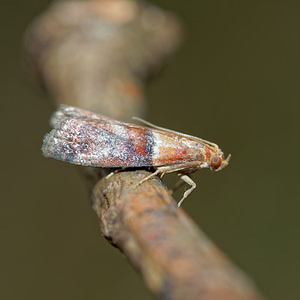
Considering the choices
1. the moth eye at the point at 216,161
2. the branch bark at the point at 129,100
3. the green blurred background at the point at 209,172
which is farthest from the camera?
the green blurred background at the point at 209,172

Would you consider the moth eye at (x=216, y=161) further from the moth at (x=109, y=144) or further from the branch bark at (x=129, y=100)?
the branch bark at (x=129, y=100)

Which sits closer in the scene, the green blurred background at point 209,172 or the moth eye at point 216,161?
the moth eye at point 216,161

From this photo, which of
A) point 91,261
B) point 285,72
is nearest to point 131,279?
point 91,261

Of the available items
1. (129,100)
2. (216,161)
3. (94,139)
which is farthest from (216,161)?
(94,139)

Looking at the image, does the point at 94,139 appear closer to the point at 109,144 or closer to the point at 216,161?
the point at 109,144

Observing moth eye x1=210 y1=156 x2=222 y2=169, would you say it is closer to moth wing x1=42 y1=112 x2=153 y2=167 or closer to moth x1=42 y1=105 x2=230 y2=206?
moth x1=42 y1=105 x2=230 y2=206

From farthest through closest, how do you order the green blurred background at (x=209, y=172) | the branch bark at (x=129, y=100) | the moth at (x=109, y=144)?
the green blurred background at (x=209, y=172) → the moth at (x=109, y=144) → the branch bark at (x=129, y=100)

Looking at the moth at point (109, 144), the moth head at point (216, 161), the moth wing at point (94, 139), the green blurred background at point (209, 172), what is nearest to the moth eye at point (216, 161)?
the moth head at point (216, 161)
